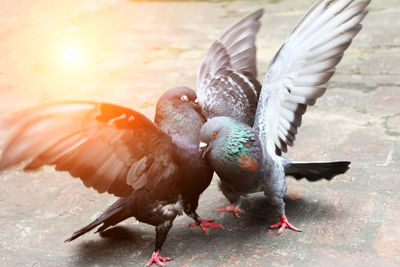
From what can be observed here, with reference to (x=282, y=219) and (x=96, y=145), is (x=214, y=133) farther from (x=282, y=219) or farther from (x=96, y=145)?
(x=282, y=219)

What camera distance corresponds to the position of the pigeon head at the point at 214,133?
240 centimetres

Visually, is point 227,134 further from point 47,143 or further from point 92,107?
point 47,143

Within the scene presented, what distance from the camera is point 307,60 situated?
2.65 m

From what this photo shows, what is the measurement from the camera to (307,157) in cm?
352

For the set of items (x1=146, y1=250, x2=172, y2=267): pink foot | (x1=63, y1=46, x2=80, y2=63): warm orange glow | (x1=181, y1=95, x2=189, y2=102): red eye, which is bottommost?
(x1=63, y1=46, x2=80, y2=63): warm orange glow

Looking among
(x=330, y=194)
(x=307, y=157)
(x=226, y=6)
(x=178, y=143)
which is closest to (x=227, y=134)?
(x=178, y=143)

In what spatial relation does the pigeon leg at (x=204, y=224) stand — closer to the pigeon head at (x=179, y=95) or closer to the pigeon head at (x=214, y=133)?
the pigeon head at (x=214, y=133)

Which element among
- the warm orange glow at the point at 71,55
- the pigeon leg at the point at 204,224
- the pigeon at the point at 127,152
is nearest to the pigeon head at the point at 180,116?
the pigeon at the point at 127,152

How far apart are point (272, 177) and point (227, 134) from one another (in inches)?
16.4

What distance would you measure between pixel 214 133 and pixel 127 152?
1.42 feet

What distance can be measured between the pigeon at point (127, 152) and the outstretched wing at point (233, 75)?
0.70 feet

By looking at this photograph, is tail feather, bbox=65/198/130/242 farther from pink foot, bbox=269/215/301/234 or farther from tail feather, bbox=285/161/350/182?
tail feather, bbox=285/161/350/182

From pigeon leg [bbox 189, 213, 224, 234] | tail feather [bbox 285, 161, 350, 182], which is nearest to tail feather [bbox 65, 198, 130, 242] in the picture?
pigeon leg [bbox 189, 213, 224, 234]

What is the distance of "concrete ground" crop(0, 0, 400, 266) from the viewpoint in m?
2.60
